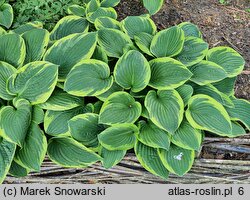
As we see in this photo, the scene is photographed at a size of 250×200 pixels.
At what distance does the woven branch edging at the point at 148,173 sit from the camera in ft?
5.82

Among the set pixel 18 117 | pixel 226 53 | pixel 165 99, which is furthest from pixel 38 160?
pixel 226 53

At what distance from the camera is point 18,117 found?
1.61 m

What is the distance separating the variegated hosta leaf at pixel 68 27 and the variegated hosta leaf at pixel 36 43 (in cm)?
14

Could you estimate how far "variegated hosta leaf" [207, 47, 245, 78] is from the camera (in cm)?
180

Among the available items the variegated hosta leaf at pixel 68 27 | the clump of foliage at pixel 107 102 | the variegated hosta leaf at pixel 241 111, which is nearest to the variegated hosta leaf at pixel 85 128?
the clump of foliage at pixel 107 102

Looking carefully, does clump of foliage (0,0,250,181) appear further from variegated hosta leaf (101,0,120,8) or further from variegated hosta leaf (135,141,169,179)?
variegated hosta leaf (101,0,120,8)

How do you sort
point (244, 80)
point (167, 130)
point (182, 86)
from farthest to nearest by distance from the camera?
point (244, 80), point (182, 86), point (167, 130)

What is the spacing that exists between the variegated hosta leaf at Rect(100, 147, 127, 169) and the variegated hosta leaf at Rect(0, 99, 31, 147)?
31 centimetres

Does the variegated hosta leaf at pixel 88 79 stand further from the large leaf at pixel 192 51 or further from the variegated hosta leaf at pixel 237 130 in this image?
the variegated hosta leaf at pixel 237 130

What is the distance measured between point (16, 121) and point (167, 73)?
607 mm

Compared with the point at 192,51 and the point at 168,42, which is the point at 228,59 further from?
the point at 168,42

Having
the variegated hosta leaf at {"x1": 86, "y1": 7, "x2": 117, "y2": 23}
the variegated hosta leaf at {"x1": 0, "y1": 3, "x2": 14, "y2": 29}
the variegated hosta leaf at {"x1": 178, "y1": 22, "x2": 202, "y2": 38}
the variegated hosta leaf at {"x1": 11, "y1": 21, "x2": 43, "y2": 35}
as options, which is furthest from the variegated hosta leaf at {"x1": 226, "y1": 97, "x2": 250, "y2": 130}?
the variegated hosta leaf at {"x1": 0, "y1": 3, "x2": 14, "y2": 29}

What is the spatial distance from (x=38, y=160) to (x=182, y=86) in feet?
2.06

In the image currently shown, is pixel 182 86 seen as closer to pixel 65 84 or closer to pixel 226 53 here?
pixel 226 53
